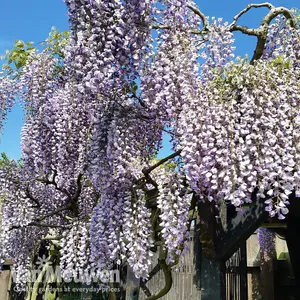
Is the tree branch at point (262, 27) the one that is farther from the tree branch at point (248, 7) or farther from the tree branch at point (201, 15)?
the tree branch at point (201, 15)

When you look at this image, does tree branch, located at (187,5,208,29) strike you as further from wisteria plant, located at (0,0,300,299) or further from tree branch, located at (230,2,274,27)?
tree branch, located at (230,2,274,27)

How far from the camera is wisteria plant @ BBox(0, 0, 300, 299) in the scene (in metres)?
3.39

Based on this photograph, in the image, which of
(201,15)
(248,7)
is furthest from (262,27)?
(201,15)

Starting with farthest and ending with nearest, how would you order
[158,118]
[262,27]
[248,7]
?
→ [248,7]
[262,27]
[158,118]

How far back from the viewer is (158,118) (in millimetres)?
4164

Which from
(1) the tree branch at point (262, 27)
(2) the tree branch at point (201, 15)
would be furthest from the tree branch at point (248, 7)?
(2) the tree branch at point (201, 15)

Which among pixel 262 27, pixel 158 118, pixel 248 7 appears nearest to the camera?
pixel 158 118

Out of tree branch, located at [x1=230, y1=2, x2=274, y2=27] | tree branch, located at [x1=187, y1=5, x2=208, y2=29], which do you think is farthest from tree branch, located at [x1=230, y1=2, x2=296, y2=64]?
tree branch, located at [x1=187, y1=5, x2=208, y2=29]

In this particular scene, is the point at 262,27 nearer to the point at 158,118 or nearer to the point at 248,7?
the point at 248,7

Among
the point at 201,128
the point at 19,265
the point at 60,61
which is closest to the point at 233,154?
the point at 201,128

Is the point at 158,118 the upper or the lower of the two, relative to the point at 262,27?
lower

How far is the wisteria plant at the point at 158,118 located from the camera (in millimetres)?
3393

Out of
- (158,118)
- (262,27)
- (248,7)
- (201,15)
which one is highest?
(248,7)

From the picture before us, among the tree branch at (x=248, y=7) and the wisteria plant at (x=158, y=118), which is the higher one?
the tree branch at (x=248, y=7)
